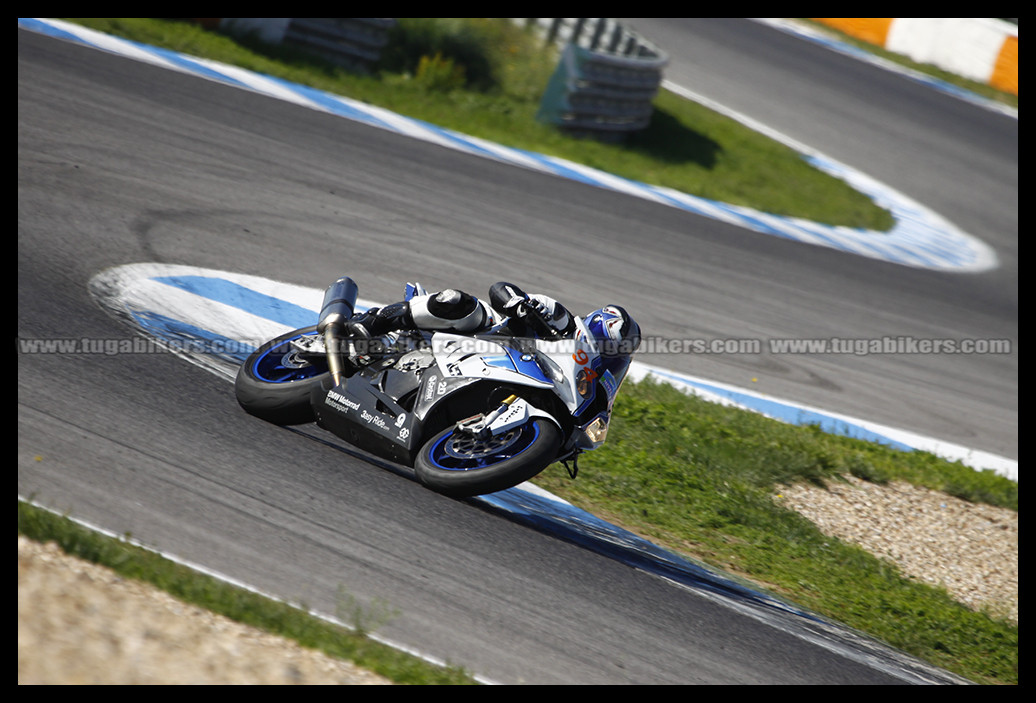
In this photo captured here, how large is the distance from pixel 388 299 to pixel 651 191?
6.53 m

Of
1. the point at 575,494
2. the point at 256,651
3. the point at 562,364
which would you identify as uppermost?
the point at 562,364

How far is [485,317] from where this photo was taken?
5512 mm

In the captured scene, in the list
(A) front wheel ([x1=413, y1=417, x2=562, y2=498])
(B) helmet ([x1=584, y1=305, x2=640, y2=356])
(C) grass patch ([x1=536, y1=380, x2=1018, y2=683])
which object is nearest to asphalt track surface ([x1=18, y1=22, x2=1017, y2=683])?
(A) front wheel ([x1=413, y1=417, x2=562, y2=498])

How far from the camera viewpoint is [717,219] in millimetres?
13586

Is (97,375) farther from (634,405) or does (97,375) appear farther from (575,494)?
(634,405)

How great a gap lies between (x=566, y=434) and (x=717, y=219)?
9.04 meters

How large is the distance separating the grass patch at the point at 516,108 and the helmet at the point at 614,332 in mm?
8572

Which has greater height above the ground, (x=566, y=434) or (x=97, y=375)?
(x=566, y=434)

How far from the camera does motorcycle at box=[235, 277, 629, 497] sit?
5195mm

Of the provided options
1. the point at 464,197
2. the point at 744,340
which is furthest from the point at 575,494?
Result: the point at 464,197

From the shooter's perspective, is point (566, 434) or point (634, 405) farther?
point (634, 405)
